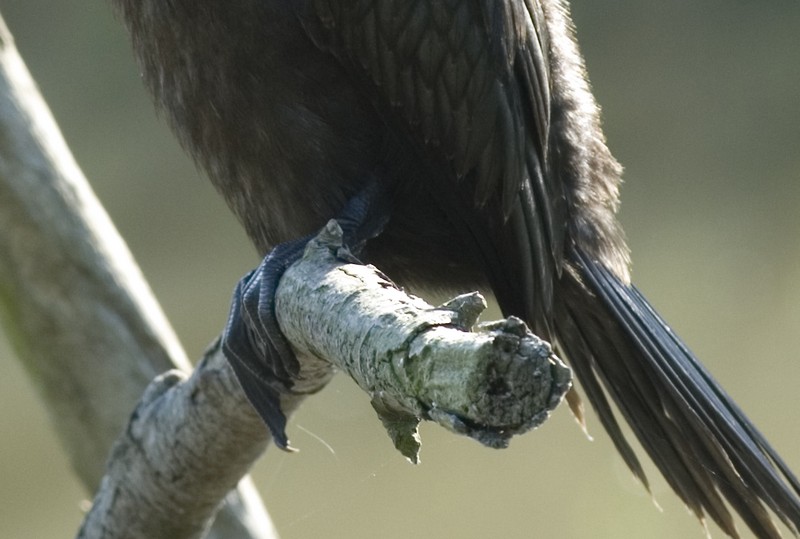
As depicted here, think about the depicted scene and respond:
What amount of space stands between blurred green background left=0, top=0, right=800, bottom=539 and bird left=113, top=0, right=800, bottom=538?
4.15 ft

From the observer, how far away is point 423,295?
260 cm

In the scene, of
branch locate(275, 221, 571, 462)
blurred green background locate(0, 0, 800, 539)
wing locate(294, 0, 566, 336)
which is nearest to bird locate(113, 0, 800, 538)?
wing locate(294, 0, 566, 336)

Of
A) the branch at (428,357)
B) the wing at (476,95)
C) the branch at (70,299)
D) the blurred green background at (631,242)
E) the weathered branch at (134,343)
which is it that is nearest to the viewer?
the branch at (428,357)

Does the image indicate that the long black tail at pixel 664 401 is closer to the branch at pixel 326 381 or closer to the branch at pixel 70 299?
the branch at pixel 326 381

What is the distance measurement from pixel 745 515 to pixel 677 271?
14.5ft

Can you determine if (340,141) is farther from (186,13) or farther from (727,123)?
(727,123)

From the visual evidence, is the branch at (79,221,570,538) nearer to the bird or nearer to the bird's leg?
the bird's leg

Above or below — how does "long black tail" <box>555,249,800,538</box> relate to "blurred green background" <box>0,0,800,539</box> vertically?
above

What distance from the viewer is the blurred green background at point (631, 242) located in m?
5.30

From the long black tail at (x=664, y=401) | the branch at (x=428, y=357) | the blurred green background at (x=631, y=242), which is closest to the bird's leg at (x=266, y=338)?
the branch at (x=428, y=357)

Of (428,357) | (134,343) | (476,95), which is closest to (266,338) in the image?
(476,95)

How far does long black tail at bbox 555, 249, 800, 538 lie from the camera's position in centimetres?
225

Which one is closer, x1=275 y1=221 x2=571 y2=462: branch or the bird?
x1=275 y1=221 x2=571 y2=462: branch

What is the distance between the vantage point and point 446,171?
7.54ft
